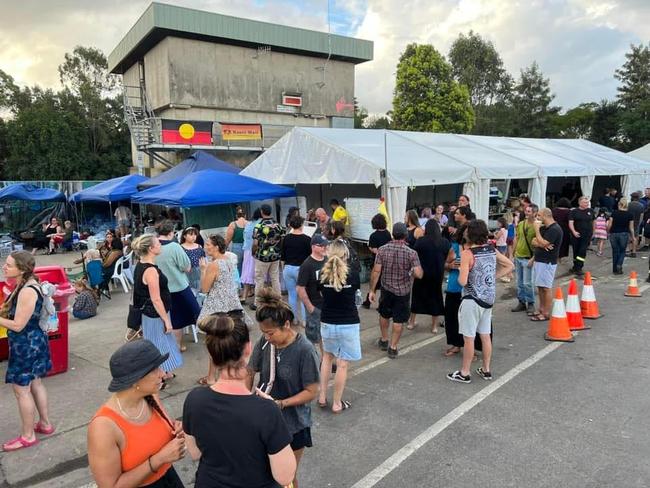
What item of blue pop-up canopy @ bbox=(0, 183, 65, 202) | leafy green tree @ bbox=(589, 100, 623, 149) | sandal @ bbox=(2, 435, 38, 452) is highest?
leafy green tree @ bbox=(589, 100, 623, 149)

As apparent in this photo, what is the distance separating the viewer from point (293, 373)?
260 centimetres

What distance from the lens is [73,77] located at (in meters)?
36.0

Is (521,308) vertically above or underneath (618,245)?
underneath

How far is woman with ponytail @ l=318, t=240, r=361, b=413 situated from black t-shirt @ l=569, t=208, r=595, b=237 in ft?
25.6

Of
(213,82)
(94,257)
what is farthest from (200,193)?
(213,82)

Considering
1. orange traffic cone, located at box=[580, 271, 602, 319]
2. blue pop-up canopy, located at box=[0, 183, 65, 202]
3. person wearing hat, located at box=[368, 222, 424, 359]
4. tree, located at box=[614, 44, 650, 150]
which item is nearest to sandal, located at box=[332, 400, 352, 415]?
person wearing hat, located at box=[368, 222, 424, 359]

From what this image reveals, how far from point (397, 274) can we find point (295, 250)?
1.56 meters

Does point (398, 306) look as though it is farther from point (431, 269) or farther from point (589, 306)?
point (589, 306)

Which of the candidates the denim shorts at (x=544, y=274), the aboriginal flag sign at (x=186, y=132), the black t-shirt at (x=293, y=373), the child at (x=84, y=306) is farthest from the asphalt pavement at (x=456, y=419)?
the aboriginal flag sign at (x=186, y=132)

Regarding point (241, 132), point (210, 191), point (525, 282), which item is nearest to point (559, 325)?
point (525, 282)

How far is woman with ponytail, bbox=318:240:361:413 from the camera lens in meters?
4.11

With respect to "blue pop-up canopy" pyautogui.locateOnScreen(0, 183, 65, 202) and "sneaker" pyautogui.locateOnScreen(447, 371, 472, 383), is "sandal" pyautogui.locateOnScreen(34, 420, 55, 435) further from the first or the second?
"blue pop-up canopy" pyautogui.locateOnScreen(0, 183, 65, 202)

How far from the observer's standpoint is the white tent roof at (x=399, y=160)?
9.70m

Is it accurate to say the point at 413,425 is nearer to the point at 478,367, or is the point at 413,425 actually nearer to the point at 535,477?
the point at 535,477
